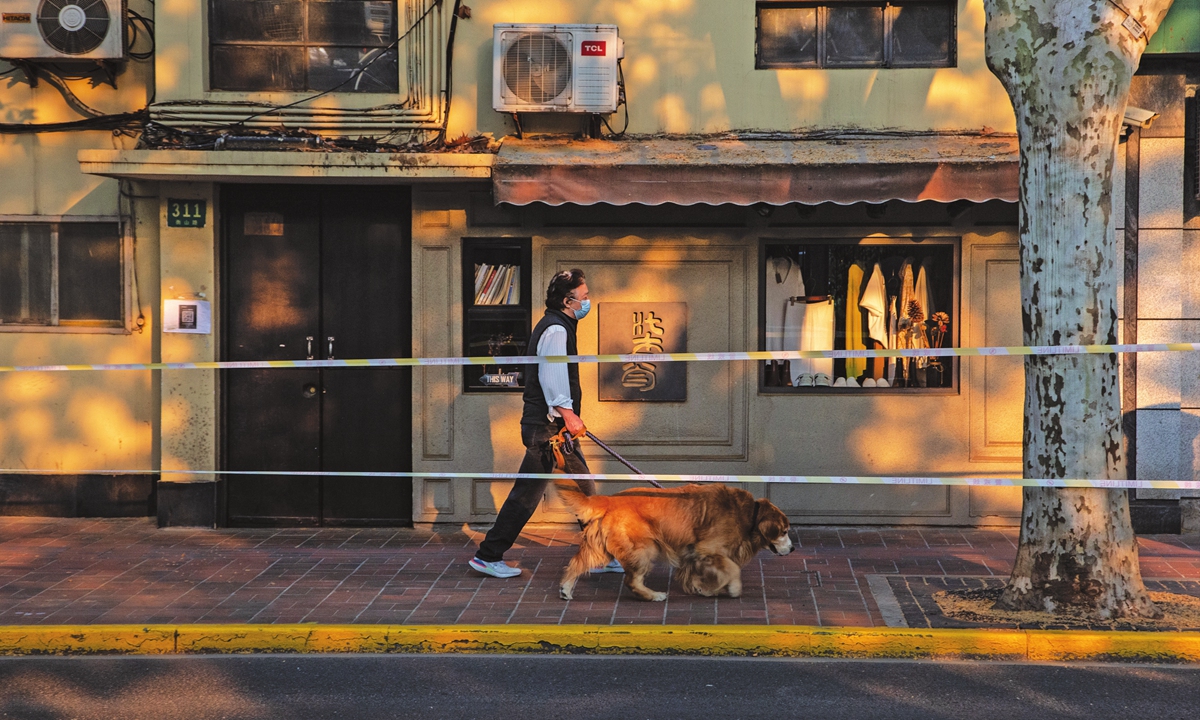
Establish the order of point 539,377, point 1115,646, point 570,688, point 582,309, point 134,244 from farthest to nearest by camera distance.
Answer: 1. point 134,244
2. point 582,309
3. point 539,377
4. point 1115,646
5. point 570,688

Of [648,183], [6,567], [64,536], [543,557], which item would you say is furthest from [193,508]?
[648,183]

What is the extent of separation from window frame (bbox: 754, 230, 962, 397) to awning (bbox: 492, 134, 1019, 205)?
0.91 metres

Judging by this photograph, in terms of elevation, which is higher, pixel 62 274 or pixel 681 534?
pixel 62 274

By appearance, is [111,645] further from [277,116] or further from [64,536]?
[277,116]

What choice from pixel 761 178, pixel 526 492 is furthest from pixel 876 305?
pixel 526 492

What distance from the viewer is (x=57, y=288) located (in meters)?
9.74

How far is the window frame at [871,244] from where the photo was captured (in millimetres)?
9344

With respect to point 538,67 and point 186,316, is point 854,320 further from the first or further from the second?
point 186,316

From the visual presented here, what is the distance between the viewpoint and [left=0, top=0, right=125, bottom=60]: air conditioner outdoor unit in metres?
9.20

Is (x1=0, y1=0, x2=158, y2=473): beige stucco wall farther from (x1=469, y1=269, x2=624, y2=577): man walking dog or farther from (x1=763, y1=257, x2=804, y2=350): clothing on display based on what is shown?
(x1=763, y1=257, x2=804, y2=350): clothing on display

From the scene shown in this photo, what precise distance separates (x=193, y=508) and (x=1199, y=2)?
28.8ft

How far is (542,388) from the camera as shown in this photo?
24.7ft

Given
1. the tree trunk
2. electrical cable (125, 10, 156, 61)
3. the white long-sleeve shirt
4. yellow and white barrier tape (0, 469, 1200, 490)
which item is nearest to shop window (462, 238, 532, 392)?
yellow and white barrier tape (0, 469, 1200, 490)

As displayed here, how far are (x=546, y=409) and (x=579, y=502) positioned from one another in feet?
2.87
